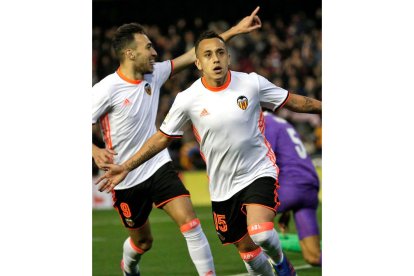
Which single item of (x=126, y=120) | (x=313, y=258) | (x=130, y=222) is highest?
(x=126, y=120)

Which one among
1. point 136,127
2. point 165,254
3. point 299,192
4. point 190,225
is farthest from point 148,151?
point 165,254

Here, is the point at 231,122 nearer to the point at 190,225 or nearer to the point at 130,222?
the point at 190,225

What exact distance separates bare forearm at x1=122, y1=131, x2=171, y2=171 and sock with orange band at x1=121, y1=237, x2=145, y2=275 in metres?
1.41

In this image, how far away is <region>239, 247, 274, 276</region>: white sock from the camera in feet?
21.5

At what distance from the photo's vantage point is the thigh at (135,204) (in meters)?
7.27

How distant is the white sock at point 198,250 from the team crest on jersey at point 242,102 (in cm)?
113

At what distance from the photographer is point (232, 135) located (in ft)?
20.7

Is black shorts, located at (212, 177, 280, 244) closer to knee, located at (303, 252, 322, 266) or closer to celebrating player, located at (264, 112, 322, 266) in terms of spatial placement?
celebrating player, located at (264, 112, 322, 266)

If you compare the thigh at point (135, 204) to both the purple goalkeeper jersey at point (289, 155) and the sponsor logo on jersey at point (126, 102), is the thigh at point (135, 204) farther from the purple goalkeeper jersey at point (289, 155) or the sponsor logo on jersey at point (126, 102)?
the purple goalkeeper jersey at point (289, 155)

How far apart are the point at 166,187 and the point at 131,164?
917 millimetres

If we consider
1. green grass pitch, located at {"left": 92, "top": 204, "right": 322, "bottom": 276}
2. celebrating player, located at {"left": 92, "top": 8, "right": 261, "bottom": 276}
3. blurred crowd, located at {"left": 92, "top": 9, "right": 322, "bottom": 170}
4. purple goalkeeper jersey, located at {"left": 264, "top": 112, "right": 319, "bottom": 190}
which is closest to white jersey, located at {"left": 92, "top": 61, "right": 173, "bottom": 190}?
celebrating player, located at {"left": 92, "top": 8, "right": 261, "bottom": 276}

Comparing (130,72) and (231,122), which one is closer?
(231,122)
